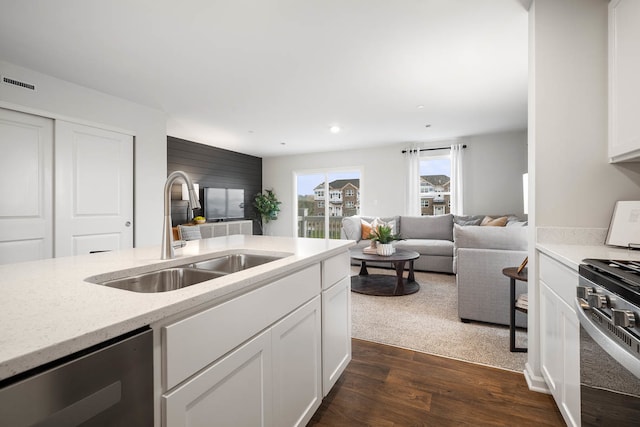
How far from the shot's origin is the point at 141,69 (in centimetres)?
287

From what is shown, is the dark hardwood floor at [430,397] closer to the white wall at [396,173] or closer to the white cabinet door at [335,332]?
the white cabinet door at [335,332]

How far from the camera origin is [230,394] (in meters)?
0.90

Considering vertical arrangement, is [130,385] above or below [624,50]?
below

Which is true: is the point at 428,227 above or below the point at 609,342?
above

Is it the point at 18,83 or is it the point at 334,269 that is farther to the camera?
the point at 18,83

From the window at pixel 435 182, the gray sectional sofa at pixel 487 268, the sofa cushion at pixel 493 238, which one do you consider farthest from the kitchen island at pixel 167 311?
the window at pixel 435 182

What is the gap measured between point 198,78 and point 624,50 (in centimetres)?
328

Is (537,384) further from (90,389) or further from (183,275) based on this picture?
(90,389)

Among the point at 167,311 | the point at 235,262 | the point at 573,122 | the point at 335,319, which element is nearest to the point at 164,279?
the point at 235,262

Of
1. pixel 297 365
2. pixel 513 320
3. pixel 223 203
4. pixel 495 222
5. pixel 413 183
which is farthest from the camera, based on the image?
pixel 223 203

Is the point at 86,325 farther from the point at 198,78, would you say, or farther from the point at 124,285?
the point at 198,78

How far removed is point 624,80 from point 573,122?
27cm

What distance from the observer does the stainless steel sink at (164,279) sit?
1.16 meters

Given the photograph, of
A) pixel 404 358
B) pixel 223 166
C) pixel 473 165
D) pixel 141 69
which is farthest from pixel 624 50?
pixel 223 166
